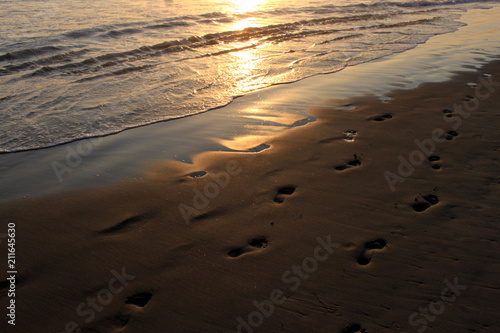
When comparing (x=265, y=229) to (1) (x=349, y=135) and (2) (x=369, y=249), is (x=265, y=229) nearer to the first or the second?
(2) (x=369, y=249)

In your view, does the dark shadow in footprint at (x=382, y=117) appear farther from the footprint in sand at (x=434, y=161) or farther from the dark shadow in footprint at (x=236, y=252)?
the dark shadow in footprint at (x=236, y=252)

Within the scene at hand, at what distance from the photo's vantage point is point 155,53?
35.0 ft

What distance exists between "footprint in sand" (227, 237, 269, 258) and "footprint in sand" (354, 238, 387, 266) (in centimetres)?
81

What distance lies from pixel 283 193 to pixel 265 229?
2.12ft

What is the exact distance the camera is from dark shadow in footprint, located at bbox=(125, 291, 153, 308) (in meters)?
2.60

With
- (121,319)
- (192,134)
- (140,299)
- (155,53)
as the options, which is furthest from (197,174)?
(155,53)

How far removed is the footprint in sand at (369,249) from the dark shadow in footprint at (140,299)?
5.57ft

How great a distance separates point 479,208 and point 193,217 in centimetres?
278

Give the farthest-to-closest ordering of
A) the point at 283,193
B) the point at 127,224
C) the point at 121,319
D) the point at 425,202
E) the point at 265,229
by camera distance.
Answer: the point at 283,193 < the point at 425,202 < the point at 127,224 < the point at 265,229 < the point at 121,319

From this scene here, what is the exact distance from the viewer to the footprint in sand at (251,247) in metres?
3.01

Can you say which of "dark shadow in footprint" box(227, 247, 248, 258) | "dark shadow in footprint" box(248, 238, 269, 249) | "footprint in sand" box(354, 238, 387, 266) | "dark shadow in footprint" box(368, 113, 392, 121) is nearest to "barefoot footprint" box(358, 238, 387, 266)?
"footprint in sand" box(354, 238, 387, 266)

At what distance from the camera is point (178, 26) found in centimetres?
1457

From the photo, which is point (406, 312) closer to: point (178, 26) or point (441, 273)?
point (441, 273)

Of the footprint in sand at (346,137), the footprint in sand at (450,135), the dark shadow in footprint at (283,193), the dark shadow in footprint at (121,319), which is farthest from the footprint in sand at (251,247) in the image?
the footprint in sand at (450,135)
